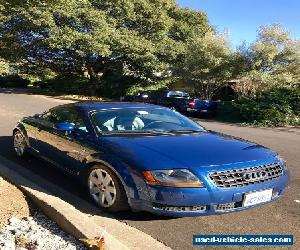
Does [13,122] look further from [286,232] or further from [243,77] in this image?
[243,77]

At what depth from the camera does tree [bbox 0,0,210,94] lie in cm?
2945

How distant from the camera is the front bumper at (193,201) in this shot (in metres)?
4.23

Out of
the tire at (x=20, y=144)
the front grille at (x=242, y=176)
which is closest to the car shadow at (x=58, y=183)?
the tire at (x=20, y=144)

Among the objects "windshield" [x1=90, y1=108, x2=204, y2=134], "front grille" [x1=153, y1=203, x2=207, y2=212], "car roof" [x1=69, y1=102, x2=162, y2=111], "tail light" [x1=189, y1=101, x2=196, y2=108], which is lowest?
"front grille" [x1=153, y1=203, x2=207, y2=212]

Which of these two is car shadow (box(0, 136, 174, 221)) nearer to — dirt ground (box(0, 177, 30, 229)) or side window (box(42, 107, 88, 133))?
dirt ground (box(0, 177, 30, 229))

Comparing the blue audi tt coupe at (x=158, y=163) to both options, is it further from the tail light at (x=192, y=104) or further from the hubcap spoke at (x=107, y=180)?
Result: the tail light at (x=192, y=104)

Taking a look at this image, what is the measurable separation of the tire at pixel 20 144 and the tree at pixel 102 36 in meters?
20.7

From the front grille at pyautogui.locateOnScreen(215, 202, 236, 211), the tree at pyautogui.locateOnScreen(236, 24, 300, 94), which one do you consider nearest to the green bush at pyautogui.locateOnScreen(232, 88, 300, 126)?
the tree at pyautogui.locateOnScreen(236, 24, 300, 94)

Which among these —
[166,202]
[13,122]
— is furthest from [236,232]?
[13,122]

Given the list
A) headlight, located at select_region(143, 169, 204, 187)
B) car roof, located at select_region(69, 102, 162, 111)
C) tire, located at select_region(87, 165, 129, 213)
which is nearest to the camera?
headlight, located at select_region(143, 169, 204, 187)

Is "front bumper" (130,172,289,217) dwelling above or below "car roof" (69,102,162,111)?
below

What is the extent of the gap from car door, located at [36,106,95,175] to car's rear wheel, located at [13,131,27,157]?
730 mm

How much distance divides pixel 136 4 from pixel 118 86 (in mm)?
6948

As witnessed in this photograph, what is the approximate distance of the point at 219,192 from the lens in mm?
4250
